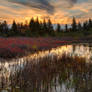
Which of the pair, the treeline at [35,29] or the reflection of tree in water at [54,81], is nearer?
the reflection of tree in water at [54,81]


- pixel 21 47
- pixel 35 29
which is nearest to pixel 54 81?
pixel 21 47

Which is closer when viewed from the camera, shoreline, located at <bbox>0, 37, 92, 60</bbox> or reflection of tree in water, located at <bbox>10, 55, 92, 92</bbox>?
reflection of tree in water, located at <bbox>10, 55, 92, 92</bbox>

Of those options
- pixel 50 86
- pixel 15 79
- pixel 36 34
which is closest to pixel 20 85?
pixel 15 79

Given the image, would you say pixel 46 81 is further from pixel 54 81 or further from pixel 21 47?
pixel 21 47

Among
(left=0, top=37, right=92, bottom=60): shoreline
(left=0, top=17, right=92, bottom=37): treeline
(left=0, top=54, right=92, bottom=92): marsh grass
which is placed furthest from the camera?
(left=0, top=17, right=92, bottom=37): treeline

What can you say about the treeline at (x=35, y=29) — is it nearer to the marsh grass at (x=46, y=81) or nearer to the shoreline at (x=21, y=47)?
the shoreline at (x=21, y=47)

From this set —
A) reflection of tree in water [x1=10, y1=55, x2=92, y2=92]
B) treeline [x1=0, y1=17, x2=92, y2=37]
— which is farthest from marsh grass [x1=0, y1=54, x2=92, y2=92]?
treeline [x1=0, y1=17, x2=92, y2=37]

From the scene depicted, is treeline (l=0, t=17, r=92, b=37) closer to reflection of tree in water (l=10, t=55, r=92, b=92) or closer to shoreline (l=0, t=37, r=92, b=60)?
shoreline (l=0, t=37, r=92, b=60)

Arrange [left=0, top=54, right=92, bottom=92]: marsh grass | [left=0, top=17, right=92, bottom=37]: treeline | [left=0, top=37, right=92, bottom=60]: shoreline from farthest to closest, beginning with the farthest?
[left=0, top=17, right=92, bottom=37]: treeline → [left=0, top=37, right=92, bottom=60]: shoreline → [left=0, top=54, right=92, bottom=92]: marsh grass

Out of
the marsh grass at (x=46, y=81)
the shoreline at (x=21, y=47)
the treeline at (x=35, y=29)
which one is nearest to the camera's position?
the marsh grass at (x=46, y=81)

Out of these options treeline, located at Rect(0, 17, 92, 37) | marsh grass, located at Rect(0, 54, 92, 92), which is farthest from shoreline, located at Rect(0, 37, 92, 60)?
treeline, located at Rect(0, 17, 92, 37)

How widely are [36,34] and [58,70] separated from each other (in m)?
45.6

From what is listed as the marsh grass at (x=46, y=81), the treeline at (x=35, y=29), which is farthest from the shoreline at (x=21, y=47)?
the treeline at (x=35, y=29)

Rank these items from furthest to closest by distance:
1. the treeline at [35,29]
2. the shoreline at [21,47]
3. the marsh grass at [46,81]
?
the treeline at [35,29], the shoreline at [21,47], the marsh grass at [46,81]
